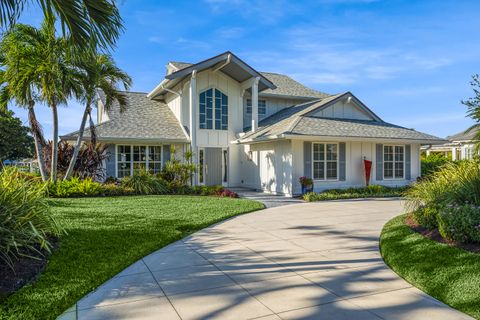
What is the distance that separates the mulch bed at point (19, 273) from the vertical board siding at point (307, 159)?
1230cm

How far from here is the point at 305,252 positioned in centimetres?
655

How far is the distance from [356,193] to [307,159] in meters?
2.68

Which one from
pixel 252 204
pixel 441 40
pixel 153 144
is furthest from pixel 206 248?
pixel 153 144

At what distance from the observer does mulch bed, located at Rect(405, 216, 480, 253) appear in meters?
5.80

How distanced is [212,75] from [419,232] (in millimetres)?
14578

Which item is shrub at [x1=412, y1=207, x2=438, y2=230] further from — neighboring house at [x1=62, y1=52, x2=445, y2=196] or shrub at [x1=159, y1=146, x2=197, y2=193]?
shrub at [x1=159, y1=146, x2=197, y2=193]

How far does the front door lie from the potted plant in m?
5.53

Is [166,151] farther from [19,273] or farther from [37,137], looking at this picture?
[19,273]

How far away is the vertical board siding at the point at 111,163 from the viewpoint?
17.6 metres

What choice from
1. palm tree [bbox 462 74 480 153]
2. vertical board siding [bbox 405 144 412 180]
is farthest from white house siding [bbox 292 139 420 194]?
palm tree [bbox 462 74 480 153]

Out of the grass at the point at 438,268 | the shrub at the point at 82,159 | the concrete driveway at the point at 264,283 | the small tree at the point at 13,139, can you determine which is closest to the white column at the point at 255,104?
the shrub at the point at 82,159

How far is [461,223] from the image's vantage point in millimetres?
5980

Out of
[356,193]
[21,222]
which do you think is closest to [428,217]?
[21,222]

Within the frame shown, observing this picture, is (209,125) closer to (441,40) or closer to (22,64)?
(22,64)
